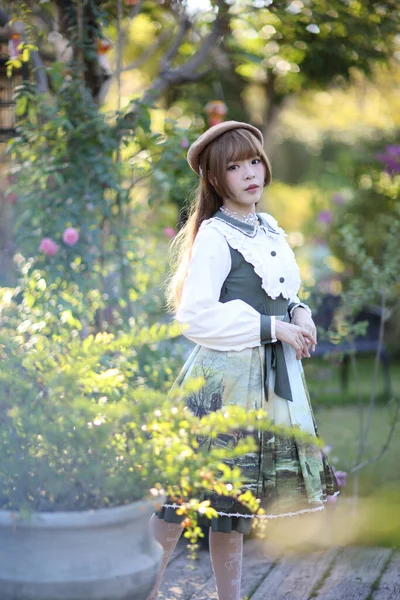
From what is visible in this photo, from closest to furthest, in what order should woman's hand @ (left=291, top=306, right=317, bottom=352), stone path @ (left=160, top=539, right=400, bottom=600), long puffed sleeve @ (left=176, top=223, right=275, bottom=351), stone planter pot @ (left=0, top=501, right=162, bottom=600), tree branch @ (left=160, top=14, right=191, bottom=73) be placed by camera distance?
stone planter pot @ (left=0, top=501, right=162, bottom=600) < long puffed sleeve @ (left=176, top=223, right=275, bottom=351) < woman's hand @ (left=291, top=306, right=317, bottom=352) < stone path @ (left=160, top=539, right=400, bottom=600) < tree branch @ (left=160, top=14, right=191, bottom=73)

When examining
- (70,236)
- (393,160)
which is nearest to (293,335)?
(70,236)

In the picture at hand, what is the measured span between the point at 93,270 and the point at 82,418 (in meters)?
2.10

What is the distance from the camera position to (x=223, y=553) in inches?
99.8

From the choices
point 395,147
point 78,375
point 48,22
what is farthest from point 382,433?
point 78,375

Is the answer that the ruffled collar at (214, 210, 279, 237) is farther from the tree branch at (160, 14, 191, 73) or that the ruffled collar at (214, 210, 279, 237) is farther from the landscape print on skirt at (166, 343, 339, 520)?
the tree branch at (160, 14, 191, 73)

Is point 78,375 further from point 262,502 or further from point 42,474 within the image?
point 262,502

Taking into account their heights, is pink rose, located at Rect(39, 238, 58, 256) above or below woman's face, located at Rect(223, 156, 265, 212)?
below

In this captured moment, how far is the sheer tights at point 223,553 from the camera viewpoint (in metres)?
2.53

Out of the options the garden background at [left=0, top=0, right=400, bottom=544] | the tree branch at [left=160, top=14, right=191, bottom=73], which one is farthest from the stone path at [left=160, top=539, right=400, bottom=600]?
the tree branch at [left=160, top=14, right=191, bottom=73]

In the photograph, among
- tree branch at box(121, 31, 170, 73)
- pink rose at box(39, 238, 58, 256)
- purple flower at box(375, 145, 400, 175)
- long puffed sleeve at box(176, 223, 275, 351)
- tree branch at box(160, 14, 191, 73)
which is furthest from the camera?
purple flower at box(375, 145, 400, 175)

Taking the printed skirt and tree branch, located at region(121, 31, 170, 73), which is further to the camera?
tree branch, located at region(121, 31, 170, 73)

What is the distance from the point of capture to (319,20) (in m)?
3.94

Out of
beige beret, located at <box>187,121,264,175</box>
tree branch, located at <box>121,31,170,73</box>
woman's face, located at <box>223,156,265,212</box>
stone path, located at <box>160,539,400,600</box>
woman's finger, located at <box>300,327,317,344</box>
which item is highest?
tree branch, located at <box>121,31,170,73</box>

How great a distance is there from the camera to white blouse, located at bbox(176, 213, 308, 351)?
2432 millimetres
